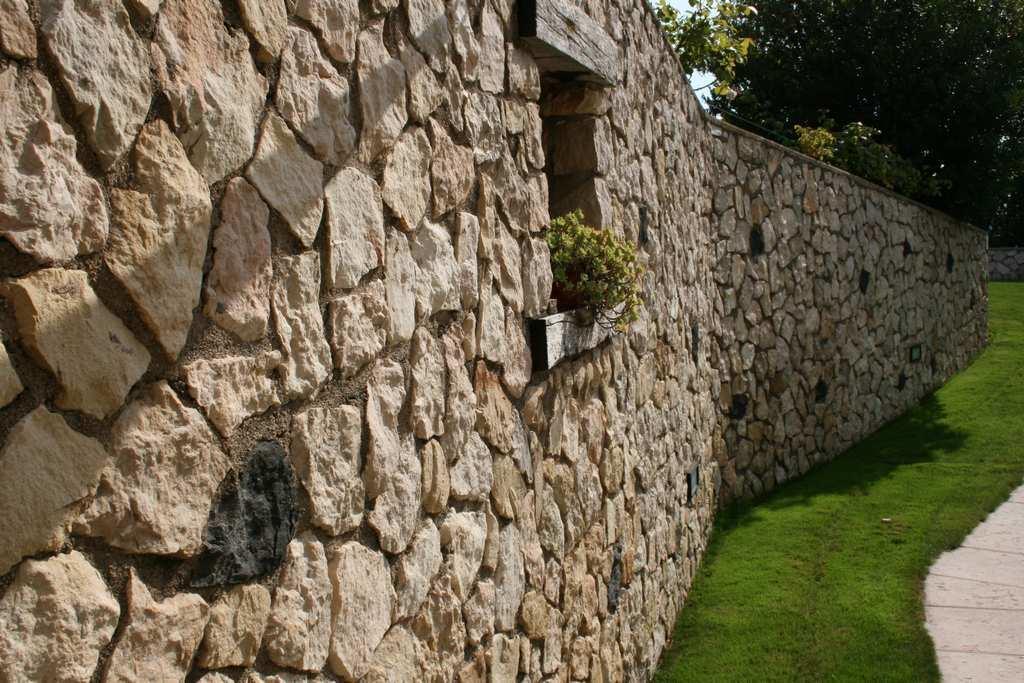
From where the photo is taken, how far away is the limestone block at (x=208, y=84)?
1.67 meters

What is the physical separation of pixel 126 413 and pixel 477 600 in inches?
64.0

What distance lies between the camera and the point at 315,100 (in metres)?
2.11

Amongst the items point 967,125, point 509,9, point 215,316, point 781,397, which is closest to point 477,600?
point 215,316

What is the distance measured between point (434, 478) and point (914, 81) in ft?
48.4

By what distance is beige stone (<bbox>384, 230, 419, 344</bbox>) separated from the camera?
243 centimetres

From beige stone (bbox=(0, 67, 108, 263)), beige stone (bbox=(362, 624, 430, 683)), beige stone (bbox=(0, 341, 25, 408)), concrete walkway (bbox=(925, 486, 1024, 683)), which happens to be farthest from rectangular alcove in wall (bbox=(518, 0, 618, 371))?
concrete walkway (bbox=(925, 486, 1024, 683))

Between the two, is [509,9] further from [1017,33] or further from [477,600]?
[1017,33]

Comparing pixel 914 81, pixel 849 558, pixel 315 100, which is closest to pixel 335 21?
pixel 315 100

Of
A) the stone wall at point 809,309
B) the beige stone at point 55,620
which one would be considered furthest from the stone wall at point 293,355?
Result: the stone wall at point 809,309

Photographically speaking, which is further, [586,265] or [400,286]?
[586,265]

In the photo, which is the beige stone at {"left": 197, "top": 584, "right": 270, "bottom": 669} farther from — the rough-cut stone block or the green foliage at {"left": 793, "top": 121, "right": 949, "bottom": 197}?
the green foliage at {"left": 793, "top": 121, "right": 949, "bottom": 197}

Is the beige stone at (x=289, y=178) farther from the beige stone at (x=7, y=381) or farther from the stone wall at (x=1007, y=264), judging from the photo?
the stone wall at (x=1007, y=264)

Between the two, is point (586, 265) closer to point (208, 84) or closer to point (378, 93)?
point (378, 93)

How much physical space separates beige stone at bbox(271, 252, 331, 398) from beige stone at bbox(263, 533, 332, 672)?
331mm
